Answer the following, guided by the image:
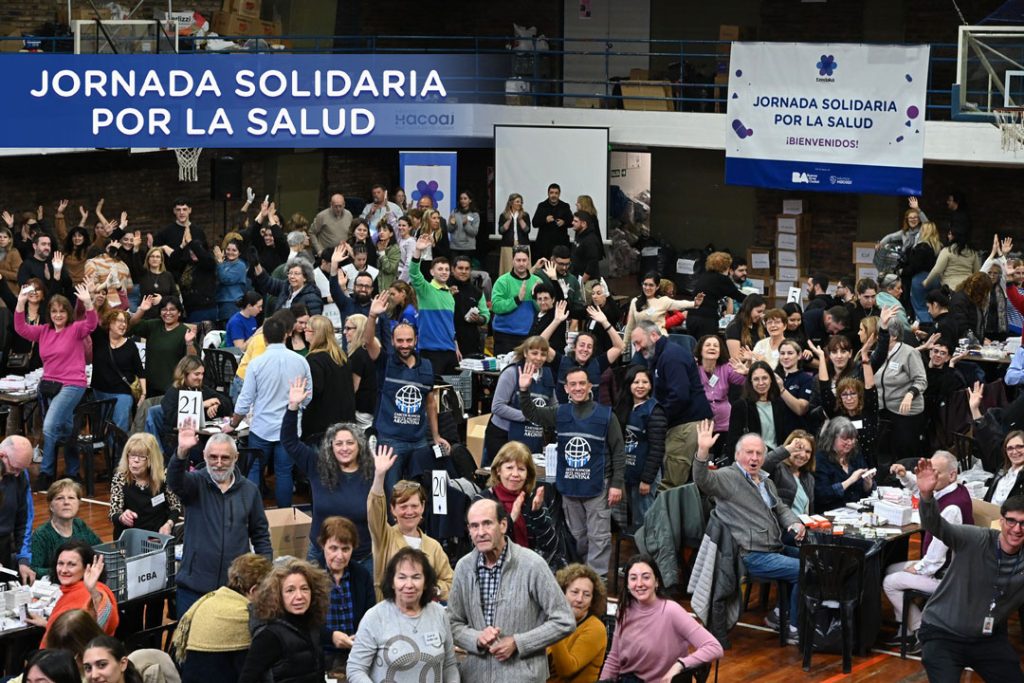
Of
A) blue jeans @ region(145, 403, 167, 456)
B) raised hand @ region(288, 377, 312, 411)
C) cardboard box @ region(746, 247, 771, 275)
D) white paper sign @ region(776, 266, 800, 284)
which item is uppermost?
cardboard box @ region(746, 247, 771, 275)

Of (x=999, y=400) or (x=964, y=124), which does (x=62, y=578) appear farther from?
(x=964, y=124)

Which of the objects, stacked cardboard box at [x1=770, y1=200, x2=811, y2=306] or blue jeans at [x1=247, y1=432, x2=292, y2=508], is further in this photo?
stacked cardboard box at [x1=770, y1=200, x2=811, y2=306]

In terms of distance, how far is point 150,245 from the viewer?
47.6 ft

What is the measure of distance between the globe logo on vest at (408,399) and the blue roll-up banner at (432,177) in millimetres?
9340

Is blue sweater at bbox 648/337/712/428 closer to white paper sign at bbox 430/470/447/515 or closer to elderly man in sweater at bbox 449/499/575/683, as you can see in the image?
white paper sign at bbox 430/470/447/515

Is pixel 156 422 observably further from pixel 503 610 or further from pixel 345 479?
pixel 503 610

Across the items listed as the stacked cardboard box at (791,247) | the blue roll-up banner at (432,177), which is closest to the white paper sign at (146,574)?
the blue roll-up banner at (432,177)

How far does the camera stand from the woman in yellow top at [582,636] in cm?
685

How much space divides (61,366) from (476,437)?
3019mm

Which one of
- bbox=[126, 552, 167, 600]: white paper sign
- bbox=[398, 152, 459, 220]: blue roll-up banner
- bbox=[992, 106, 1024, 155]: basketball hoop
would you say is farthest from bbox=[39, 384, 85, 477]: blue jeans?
bbox=[992, 106, 1024, 155]: basketball hoop

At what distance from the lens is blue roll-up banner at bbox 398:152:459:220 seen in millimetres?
18828

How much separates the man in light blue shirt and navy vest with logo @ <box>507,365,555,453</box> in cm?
125

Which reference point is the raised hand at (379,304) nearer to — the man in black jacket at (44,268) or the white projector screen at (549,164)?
the man in black jacket at (44,268)

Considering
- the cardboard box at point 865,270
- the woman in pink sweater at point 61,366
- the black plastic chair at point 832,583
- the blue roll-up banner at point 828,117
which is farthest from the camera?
the cardboard box at point 865,270
